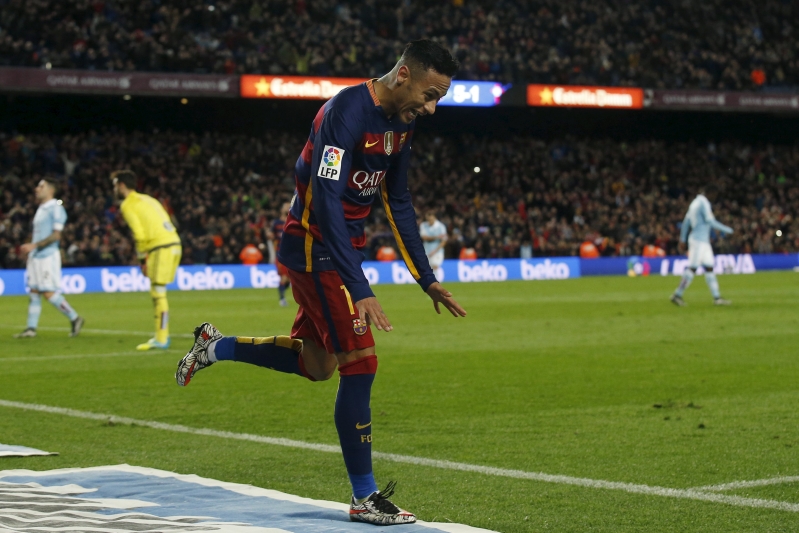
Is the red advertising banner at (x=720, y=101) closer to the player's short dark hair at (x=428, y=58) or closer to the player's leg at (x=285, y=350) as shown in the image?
the player's leg at (x=285, y=350)

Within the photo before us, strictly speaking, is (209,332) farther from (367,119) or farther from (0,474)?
(367,119)

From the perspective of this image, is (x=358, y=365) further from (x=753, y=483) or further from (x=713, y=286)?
(x=713, y=286)

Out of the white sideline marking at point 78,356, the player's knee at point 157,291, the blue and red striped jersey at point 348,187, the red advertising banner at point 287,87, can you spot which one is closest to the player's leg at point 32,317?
the white sideline marking at point 78,356

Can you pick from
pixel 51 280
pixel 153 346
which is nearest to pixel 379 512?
pixel 153 346

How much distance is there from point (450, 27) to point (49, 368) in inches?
1233

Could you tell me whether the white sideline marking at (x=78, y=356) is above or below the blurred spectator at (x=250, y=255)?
below

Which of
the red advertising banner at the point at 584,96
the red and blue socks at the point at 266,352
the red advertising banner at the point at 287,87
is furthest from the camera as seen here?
the red advertising banner at the point at 584,96

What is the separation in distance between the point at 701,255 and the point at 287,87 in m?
18.4

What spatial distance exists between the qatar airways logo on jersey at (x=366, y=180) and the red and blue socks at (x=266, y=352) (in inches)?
36.3

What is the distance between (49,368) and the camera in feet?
36.0

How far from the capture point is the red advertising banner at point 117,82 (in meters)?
31.6

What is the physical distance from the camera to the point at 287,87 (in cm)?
3512

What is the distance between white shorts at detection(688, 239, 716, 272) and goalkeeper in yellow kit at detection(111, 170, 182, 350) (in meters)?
10.8

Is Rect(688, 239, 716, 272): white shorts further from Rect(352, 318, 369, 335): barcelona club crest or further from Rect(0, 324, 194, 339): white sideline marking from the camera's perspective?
Rect(352, 318, 369, 335): barcelona club crest
